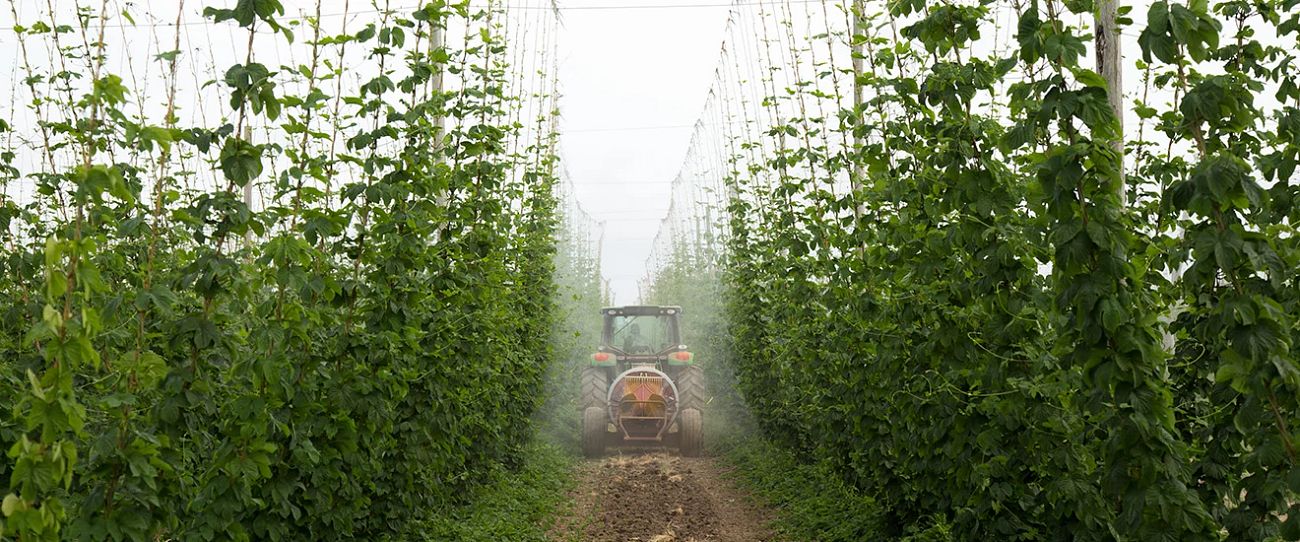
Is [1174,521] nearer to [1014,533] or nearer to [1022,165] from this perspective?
[1014,533]

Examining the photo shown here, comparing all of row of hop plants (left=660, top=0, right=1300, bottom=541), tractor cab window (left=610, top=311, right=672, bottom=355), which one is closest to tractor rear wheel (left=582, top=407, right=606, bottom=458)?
tractor cab window (left=610, top=311, right=672, bottom=355)

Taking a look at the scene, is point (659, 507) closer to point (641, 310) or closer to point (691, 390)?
point (691, 390)

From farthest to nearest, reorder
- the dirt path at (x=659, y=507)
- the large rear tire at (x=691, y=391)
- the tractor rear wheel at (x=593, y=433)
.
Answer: the large rear tire at (x=691, y=391)
the tractor rear wheel at (x=593, y=433)
the dirt path at (x=659, y=507)

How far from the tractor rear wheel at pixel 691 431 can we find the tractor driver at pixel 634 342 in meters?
3.21

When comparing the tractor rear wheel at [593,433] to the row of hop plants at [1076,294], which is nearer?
the row of hop plants at [1076,294]

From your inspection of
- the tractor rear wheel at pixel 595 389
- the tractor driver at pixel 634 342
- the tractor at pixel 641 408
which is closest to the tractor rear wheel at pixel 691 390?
the tractor at pixel 641 408

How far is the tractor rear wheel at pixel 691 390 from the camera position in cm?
1495

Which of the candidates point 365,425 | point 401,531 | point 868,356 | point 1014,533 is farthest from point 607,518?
point 1014,533

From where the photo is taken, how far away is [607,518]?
9.66m

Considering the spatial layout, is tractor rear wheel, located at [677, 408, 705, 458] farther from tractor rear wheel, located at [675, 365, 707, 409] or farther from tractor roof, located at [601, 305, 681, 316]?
tractor roof, located at [601, 305, 681, 316]

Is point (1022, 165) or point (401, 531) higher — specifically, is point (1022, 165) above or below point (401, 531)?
above

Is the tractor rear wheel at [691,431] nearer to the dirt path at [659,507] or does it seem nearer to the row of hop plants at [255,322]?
the dirt path at [659,507]

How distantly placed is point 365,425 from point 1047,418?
11.4 feet

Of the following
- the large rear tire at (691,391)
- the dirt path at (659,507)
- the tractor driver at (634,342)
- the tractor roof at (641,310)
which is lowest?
the dirt path at (659,507)
